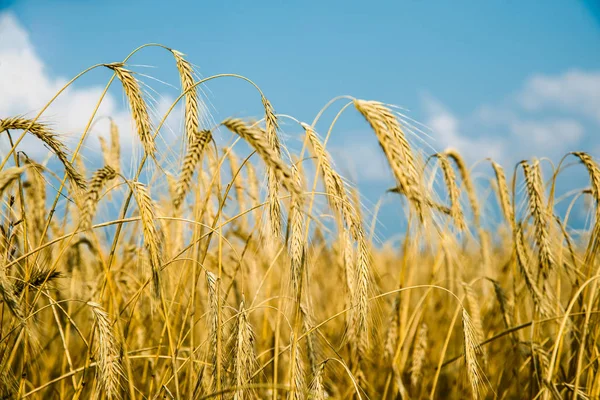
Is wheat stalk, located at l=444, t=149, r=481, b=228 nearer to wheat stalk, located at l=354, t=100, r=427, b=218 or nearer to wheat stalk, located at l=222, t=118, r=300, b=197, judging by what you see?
wheat stalk, located at l=354, t=100, r=427, b=218

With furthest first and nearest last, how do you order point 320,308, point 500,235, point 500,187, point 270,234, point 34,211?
point 500,235
point 320,308
point 500,187
point 34,211
point 270,234

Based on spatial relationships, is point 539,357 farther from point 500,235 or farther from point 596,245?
point 500,235

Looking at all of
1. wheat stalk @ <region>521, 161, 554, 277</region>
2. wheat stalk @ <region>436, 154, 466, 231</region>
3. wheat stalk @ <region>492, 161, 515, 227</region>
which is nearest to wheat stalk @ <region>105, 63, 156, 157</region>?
wheat stalk @ <region>436, 154, 466, 231</region>

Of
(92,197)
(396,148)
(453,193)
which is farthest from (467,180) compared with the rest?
(92,197)

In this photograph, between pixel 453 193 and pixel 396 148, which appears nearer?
pixel 396 148

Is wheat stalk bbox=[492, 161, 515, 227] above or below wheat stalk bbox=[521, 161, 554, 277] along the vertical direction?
above

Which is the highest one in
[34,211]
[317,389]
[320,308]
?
[34,211]

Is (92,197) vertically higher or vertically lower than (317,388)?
Result: higher

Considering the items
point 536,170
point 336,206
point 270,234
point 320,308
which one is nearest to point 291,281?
→ point 270,234

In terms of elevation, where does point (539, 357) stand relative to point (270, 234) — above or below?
below

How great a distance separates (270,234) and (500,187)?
178cm

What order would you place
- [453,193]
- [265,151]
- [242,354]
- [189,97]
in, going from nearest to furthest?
[265,151], [242,354], [189,97], [453,193]

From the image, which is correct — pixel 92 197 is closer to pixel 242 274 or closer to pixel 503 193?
pixel 242 274

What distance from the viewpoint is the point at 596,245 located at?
2.28 meters
